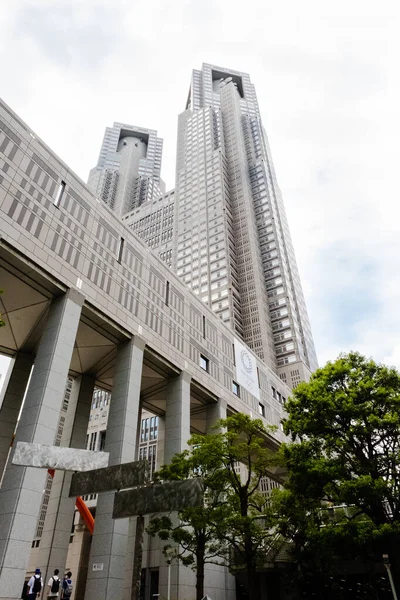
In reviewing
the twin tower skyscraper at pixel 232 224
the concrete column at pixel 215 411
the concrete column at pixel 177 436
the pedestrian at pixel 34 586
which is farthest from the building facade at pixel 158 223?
the pedestrian at pixel 34 586

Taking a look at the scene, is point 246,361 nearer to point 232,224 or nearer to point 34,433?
point 34,433

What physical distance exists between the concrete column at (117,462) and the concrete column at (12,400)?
6468 mm

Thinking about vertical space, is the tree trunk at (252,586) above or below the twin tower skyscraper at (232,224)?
below

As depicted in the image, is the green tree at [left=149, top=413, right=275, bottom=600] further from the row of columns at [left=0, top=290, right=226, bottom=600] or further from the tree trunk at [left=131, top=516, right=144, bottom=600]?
the tree trunk at [left=131, top=516, right=144, bottom=600]

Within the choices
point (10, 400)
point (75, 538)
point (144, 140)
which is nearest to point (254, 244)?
point (75, 538)

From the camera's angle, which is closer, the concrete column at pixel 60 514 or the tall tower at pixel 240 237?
the concrete column at pixel 60 514

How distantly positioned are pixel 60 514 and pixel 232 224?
92.1 meters

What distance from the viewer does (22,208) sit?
2403 cm

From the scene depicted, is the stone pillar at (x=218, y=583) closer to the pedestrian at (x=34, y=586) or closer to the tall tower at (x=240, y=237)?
the pedestrian at (x=34, y=586)

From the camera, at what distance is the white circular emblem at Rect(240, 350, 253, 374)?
45000 mm

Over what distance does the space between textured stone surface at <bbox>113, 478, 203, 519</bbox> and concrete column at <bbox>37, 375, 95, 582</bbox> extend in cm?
1704

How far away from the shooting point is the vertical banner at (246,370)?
43.5m

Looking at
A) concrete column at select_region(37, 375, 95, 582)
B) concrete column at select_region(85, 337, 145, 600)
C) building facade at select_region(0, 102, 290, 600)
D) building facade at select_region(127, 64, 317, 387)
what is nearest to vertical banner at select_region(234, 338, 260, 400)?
building facade at select_region(0, 102, 290, 600)

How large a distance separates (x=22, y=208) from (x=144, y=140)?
18261 centimetres
